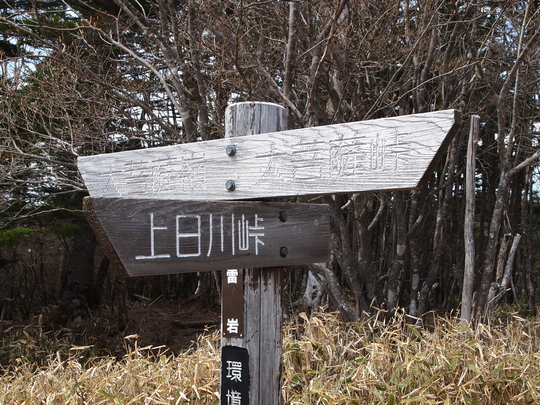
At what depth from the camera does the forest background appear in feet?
13.9

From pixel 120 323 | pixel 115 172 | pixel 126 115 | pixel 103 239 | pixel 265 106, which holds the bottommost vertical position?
pixel 120 323

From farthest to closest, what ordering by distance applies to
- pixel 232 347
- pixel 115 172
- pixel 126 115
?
pixel 126 115 → pixel 115 172 → pixel 232 347

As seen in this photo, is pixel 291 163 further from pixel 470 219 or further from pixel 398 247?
pixel 398 247

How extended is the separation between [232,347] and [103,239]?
69cm

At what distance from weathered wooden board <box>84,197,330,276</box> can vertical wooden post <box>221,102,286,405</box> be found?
157 mm

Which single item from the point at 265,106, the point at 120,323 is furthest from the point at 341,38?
the point at 120,323

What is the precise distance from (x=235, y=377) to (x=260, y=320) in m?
0.21

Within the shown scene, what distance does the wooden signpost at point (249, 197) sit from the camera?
139cm

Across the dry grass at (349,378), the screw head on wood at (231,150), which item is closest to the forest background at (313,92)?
the dry grass at (349,378)

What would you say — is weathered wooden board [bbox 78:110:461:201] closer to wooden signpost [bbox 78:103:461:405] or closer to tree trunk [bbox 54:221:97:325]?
wooden signpost [bbox 78:103:461:405]

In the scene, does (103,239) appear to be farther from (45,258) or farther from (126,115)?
(45,258)

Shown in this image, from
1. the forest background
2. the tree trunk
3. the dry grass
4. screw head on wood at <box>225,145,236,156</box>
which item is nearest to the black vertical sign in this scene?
screw head on wood at <box>225,145,236,156</box>

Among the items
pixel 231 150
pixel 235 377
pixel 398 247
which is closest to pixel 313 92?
pixel 398 247

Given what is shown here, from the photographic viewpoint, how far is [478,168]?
8.46 m
